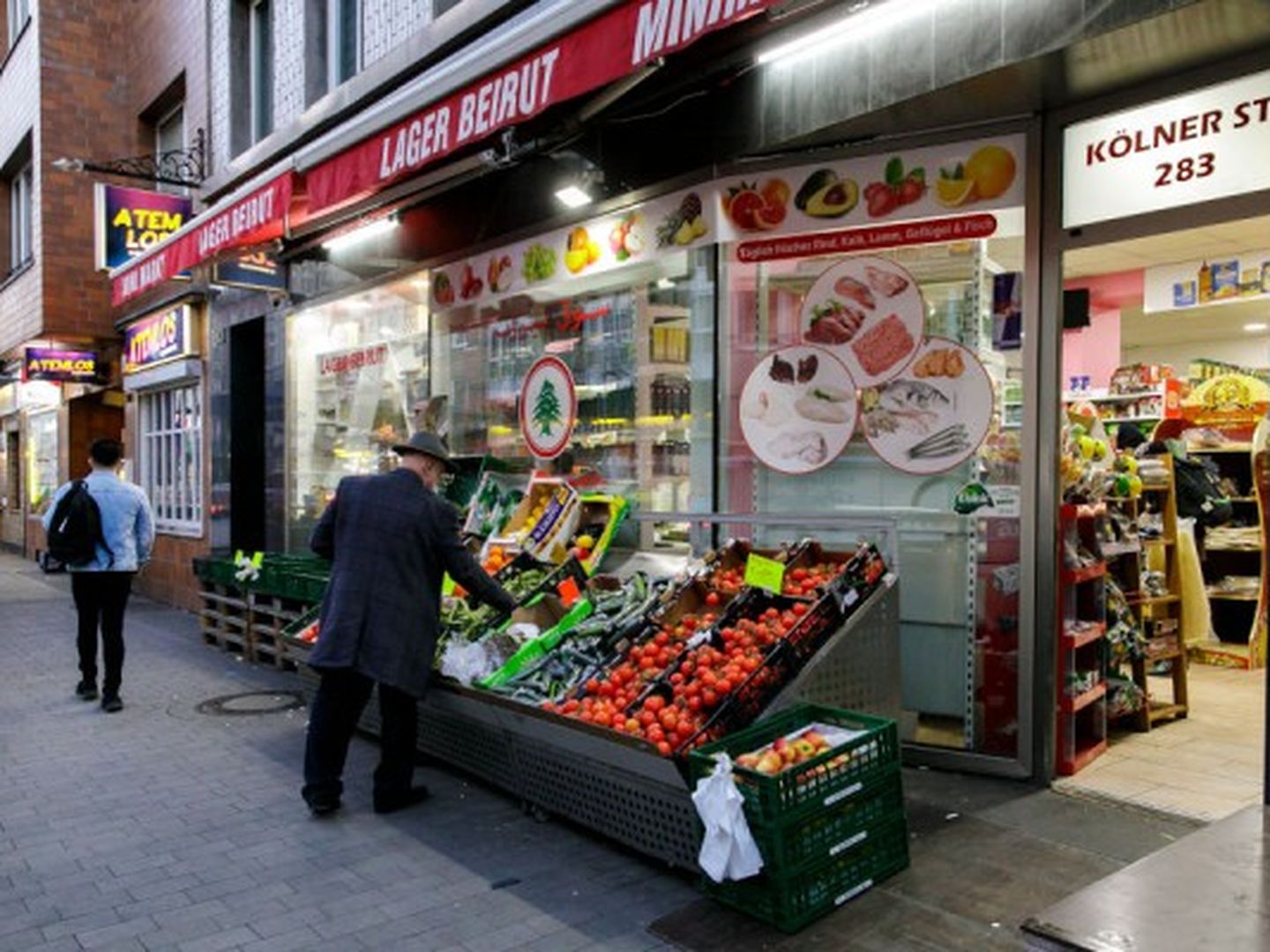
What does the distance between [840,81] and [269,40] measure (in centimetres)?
875

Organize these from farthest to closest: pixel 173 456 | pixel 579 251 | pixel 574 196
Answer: pixel 173 456 < pixel 579 251 < pixel 574 196

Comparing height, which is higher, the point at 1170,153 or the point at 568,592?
the point at 1170,153

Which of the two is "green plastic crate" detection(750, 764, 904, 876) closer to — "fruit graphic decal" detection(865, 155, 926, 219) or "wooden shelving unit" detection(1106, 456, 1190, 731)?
"wooden shelving unit" detection(1106, 456, 1190, 731)

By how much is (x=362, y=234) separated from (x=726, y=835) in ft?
22.9

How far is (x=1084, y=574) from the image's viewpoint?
17.2 feet

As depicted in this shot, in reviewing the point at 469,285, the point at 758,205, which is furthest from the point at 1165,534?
the point at 469,285

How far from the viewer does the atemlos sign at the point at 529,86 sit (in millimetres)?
4250

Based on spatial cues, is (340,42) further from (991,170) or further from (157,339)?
(991,170)

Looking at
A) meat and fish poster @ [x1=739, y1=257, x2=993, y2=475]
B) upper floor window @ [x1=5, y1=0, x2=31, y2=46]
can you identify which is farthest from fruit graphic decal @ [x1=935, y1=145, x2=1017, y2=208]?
upper floor window @ [x1=5, y1=0, x2=31, y2=46]

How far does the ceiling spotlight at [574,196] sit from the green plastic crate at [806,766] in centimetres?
440

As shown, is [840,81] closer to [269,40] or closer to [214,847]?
[214,847]

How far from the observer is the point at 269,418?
11164 millimetres

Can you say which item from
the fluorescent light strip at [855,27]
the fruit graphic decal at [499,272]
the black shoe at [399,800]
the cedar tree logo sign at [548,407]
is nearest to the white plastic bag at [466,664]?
the black shoe at [399,800]

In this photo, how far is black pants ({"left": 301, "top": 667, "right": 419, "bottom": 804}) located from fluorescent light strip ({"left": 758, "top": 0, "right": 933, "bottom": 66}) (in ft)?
12.3
